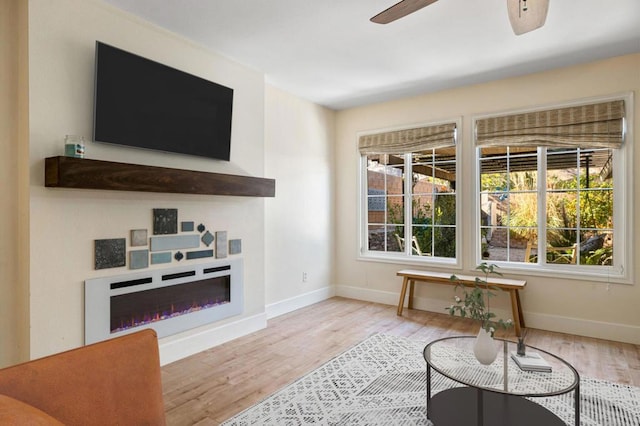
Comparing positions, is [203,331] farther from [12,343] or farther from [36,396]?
[36,396]

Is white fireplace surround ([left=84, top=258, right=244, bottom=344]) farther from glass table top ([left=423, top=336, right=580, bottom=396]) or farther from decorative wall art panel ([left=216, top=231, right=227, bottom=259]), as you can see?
glass table top ([left=423, top=336, right=580, bottom=396])

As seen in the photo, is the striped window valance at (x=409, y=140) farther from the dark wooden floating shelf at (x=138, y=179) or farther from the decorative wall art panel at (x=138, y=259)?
the decorative wall art panel at (x=138, y=259)

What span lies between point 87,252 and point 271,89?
8.73 ft

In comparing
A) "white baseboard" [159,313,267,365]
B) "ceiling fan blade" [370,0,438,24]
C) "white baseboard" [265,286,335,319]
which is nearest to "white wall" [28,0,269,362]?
"white baseboard" [159,313,267,365]

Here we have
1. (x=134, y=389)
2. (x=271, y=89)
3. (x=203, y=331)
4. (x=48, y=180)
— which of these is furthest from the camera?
(x=271, y=89)

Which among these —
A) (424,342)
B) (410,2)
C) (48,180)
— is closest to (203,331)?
(48,180)

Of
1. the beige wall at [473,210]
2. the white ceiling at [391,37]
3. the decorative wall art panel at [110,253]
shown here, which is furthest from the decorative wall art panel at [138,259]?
the beige wall at [473,210]

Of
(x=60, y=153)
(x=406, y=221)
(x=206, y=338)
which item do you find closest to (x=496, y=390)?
(x=206, y=338)

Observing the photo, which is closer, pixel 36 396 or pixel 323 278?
pixel 36 396

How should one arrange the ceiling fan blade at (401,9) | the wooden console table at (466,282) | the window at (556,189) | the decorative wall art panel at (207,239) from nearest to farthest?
the ceiling fan blade at (401,9) → the decorative wall art panel at (207,239) → the window at (556,189) → the wooden console table at (466,282)

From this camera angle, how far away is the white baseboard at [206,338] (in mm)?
3076

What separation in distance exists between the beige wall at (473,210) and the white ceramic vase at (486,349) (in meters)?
2.20

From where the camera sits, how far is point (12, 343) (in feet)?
7.93

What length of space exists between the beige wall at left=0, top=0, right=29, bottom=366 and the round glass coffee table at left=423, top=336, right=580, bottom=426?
2.57 m
